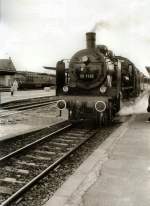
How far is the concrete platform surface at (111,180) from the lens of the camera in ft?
15.6

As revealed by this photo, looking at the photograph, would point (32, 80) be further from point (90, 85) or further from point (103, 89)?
point (103, 89)

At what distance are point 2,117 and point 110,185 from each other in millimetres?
9893

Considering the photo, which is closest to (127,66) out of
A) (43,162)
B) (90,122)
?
(90,122)

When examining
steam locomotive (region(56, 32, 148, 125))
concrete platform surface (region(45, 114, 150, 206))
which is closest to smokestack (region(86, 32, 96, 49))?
steam locomotive (region(56, 32, 148, 125))

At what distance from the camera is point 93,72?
489 inches

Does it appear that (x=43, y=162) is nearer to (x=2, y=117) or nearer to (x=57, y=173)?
(x=57, y=173)

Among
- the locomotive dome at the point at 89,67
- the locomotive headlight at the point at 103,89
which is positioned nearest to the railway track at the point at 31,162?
the locomotive headlight at the point at 103,89

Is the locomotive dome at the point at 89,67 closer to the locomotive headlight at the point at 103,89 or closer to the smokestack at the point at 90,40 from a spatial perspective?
→ the smokestack at the point at 90,40

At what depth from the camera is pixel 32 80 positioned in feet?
149

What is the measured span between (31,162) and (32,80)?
3850 cm

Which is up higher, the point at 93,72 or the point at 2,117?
the point at 93,72

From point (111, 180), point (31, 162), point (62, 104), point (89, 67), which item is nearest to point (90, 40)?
point (89, 67)

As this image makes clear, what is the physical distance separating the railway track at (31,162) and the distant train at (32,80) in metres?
30.4

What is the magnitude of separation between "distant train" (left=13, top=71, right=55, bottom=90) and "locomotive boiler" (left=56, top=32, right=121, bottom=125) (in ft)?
88.7
